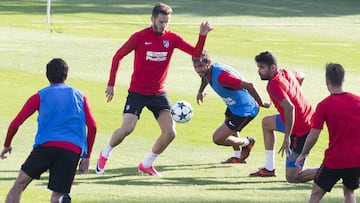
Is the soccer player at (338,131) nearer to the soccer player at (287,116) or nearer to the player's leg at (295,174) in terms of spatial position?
the soccer player at (287,116)

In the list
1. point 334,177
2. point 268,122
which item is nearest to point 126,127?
point 268,122

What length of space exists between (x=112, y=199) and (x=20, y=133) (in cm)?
584

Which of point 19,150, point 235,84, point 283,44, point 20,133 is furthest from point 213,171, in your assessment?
point 283,44

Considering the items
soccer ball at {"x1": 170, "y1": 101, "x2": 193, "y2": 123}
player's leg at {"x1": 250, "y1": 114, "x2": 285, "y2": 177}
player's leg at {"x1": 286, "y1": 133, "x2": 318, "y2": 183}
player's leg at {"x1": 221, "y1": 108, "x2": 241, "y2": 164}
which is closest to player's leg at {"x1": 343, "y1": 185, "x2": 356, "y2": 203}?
player's leg at {"x1": 286, "y1": 133, "x2": 318, "y2": 183}

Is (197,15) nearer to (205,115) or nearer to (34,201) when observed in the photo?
(205,115)

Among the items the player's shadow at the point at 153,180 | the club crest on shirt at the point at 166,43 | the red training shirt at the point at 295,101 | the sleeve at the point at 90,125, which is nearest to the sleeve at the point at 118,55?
the club crest on shirt at the point at 166,43

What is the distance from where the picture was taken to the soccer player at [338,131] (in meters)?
10.4

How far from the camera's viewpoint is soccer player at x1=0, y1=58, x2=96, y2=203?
1017cm

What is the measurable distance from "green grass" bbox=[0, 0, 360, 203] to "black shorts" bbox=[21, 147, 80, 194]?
5.00 feet

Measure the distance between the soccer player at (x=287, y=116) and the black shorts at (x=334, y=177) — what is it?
2.11m

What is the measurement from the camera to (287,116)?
12.9 meters

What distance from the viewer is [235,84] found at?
1451 centimetres

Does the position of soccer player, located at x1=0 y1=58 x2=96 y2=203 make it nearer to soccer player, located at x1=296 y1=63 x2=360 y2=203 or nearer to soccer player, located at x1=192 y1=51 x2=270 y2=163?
soccer player, located at x1=296 y1=63 x2=360 y2=203

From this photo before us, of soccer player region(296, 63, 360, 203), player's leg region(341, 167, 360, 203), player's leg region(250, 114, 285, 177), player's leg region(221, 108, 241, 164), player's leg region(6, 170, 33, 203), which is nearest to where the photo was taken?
player's leg region(6, 170, 33, 203)
